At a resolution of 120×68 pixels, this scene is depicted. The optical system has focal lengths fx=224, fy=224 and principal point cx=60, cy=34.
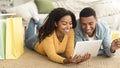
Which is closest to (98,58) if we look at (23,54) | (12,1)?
(23,54)

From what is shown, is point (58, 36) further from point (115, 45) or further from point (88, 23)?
point (115, 45)

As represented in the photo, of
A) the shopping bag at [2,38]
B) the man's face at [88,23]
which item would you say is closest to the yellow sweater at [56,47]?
the man's face at [88,23]

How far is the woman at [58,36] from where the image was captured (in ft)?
5.02

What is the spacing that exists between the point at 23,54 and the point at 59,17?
0.41 metres

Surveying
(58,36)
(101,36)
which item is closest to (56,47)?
(58,36)

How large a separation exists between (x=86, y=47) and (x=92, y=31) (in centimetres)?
21

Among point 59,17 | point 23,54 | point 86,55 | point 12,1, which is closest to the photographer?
point 86,55

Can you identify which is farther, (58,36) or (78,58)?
(58,36)

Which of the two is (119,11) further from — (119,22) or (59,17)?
(59,17)

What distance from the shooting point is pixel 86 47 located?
144 cm

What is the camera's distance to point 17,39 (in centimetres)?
164

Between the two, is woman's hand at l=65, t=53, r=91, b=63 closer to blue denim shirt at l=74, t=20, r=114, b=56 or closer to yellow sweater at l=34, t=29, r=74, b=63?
yellow sweater at l=34, t=29, r=74, b=63

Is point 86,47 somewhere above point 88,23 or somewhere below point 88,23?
below

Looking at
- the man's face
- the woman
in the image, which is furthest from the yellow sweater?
the man's face
